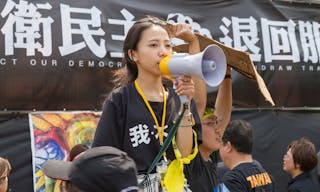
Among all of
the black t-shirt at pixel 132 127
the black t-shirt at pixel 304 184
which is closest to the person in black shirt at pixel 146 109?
the black t-shirt at pixel 132 127

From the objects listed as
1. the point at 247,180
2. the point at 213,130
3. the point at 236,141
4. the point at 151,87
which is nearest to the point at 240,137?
the point at 236,141

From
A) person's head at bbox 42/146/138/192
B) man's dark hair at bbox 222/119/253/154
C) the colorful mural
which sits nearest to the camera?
person's head at bbox 42/146/138/192

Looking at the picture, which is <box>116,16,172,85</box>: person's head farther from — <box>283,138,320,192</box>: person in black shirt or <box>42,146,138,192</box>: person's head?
<box>283,138,320,192</box>: person in black shirt

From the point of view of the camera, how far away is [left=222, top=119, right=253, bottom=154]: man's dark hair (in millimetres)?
3188

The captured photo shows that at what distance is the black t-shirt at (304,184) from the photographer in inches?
142

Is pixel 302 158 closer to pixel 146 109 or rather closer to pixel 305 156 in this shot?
pixel 305 156

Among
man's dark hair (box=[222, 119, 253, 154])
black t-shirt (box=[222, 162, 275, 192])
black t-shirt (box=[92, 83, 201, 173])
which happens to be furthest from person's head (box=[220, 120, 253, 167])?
black t-shirt (box=[92, 83, 201, 173])

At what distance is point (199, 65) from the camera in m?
1.72

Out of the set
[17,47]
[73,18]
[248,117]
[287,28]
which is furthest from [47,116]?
[287,28]

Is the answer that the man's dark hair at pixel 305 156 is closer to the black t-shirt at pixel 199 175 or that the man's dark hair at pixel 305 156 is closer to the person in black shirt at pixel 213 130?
the person in black shirt at pixel 213 130

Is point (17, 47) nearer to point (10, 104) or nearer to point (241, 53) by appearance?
point (10, 104)

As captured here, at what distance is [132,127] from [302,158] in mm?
2178

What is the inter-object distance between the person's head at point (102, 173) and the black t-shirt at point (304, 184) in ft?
8.07

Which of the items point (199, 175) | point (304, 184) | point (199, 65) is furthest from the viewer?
point (304, 184)
